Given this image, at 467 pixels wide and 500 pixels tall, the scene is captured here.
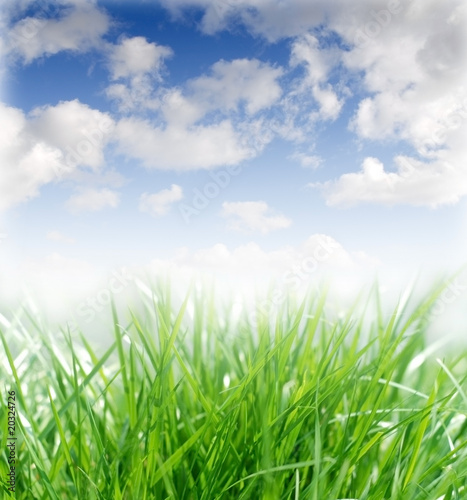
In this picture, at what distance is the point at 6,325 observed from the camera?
0.85 meters

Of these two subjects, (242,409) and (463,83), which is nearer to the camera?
(242,409)

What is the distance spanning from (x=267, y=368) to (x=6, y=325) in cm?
48

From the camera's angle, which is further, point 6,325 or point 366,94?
point 366,94

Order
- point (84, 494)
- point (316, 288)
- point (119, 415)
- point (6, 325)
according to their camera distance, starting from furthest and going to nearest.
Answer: point (316, 288) → point (6, 325) → point (119, 415) → point (84, 494)

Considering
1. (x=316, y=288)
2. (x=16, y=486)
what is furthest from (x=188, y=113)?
(x=16, y=486)

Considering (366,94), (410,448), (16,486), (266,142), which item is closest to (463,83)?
(366,94)

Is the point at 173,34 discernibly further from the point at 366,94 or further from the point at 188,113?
the point at 366,94

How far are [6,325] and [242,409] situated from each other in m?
0.47

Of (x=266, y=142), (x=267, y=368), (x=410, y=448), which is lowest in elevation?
(x=410, y=448)

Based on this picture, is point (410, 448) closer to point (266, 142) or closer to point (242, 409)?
point (242, 409)

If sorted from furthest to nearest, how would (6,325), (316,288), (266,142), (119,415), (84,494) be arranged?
(266,142)
(316,288)
(6,325)
(119,415)
(84,494)

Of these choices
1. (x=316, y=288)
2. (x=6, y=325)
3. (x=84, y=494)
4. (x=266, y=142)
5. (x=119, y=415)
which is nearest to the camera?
(x=84, y=494)

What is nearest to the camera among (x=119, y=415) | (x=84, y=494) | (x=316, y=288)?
(x=84, y=494)

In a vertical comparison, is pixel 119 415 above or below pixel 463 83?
below
